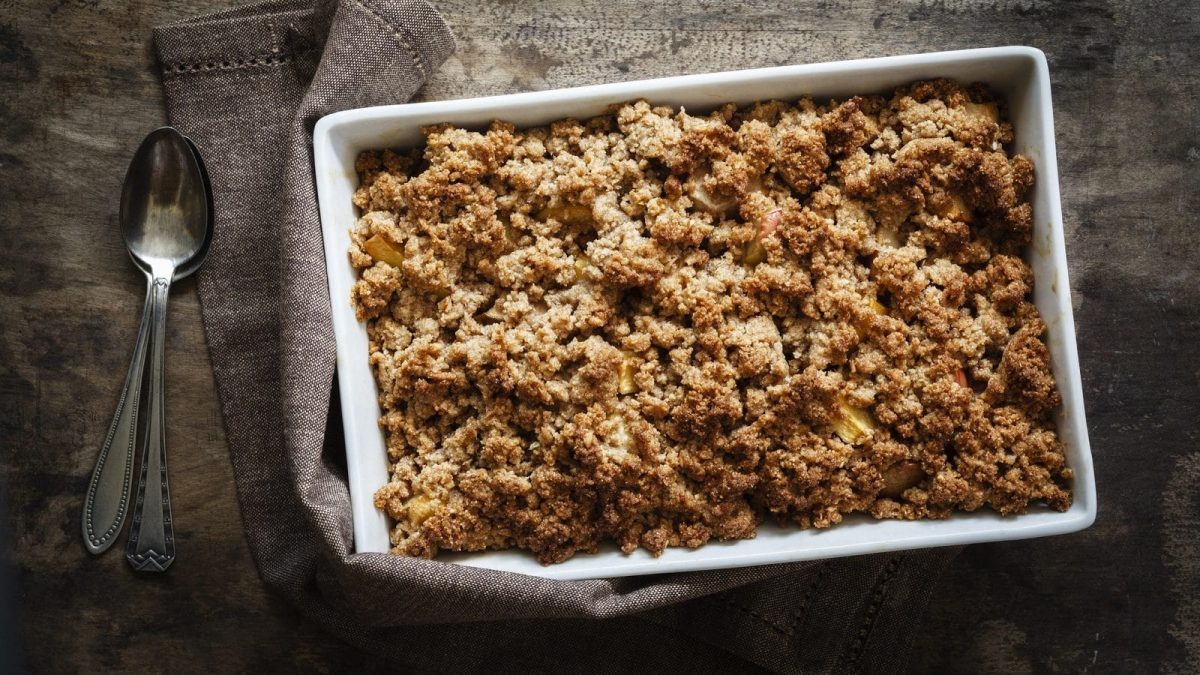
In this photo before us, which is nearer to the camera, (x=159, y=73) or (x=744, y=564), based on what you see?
(x=744, y=564)

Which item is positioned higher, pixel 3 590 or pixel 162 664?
pixel 3 590

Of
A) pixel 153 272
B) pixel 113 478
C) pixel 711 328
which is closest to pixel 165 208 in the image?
pixel 153 272

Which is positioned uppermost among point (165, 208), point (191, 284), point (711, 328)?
point (165, 208)

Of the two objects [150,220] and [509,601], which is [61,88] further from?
[509,601]

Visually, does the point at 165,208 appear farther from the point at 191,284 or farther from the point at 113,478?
the point at 113,478

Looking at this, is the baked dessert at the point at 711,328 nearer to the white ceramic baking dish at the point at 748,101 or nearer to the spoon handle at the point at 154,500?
the white ceramic baking dish at the point at 748,101

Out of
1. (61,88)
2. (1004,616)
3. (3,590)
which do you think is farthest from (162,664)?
(1004,616)

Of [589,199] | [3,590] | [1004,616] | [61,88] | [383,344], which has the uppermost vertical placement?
[61,88]
